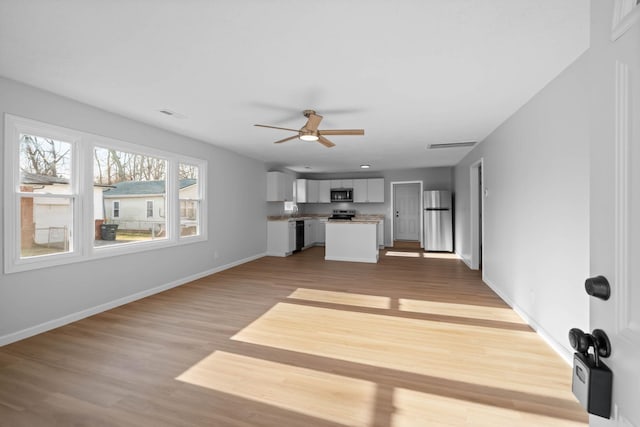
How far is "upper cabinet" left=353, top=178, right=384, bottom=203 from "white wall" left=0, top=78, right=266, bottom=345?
3749 mm

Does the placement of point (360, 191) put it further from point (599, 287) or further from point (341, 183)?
point (599, 287)

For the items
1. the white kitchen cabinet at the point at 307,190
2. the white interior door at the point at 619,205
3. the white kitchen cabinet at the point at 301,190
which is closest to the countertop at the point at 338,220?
the white kitchen cabinet at the point at 307,190

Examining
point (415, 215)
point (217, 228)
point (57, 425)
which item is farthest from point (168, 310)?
point (415, 215)

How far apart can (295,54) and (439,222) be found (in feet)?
22.3

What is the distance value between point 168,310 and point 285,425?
2.46 metres

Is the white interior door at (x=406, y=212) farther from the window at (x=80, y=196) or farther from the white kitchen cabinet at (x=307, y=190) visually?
the window at (x=80, y=196)

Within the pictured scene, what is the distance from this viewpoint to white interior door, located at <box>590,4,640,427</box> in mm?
651

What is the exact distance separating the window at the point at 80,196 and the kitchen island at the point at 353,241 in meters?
3.50

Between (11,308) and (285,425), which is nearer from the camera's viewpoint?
(285,425)

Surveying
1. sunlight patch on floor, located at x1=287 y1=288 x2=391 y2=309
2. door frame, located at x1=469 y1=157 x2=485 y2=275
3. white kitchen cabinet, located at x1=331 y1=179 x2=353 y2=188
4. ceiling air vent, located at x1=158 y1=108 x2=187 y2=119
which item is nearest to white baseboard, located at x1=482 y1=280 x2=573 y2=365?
sunlight patch on floor, located at x1=287 y1=288 x2=391 y2=309

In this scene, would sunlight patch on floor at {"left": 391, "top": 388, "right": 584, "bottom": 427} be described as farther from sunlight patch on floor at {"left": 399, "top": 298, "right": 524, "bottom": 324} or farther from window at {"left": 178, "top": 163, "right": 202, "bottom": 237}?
window at {"left": 178, "top": 163, "right": 202, "bottom": 237}

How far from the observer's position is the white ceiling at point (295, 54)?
5.86ft

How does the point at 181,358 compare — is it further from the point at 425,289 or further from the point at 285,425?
the point at 425,289

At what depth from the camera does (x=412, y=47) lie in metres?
2.16
